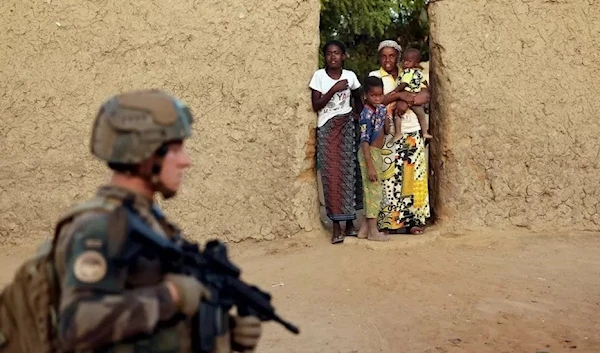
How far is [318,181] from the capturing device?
6613 millimetres

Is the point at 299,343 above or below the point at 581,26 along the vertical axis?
below

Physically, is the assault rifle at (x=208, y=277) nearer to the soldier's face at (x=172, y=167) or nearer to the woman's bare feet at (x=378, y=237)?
the soldier's face at (x=172, y=167)

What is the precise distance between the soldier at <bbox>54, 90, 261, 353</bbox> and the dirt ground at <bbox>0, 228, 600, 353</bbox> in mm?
2487

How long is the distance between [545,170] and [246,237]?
235 centimetres

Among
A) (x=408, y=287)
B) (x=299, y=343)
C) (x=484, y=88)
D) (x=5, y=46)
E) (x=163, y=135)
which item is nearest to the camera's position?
(x=163, y=135)

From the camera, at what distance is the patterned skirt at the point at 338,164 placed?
6422mm

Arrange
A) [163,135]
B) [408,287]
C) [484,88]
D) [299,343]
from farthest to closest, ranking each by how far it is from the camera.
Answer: [484,88], [408,287], [299,343], [163,135]

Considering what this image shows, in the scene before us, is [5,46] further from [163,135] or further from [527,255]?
[163,135]

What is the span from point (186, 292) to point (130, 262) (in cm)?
15

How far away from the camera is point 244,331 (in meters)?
2.27

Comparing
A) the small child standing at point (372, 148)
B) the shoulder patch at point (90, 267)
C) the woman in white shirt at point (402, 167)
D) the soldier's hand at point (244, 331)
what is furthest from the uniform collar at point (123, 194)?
the woman in white shirt at point (402, 167)

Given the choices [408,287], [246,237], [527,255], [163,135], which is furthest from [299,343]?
[163,135]

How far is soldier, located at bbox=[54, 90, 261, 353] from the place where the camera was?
1962 mm

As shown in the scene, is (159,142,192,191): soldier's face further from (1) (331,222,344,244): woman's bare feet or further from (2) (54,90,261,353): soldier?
(1) (331,222,344,244): woman's bare feet
